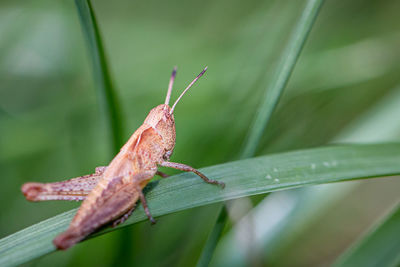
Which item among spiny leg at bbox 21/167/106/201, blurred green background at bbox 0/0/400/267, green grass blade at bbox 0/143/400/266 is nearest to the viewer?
green grass blade at bbox 0/143/400/266

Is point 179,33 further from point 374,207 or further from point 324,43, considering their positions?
point 374,207

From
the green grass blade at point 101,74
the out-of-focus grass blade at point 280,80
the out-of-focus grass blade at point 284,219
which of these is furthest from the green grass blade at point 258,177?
the out-of-focus grass blade at point 284,219

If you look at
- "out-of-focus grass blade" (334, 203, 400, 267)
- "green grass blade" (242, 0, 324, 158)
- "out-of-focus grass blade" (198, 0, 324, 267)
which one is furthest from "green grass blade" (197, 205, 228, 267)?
"out-of-focus grass blade" (334, 203, 400, 267)

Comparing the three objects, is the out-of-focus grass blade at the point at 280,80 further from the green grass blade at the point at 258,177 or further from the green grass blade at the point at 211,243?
the green grass blade at the point at 258,177

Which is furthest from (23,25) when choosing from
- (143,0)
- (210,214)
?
(210,214)

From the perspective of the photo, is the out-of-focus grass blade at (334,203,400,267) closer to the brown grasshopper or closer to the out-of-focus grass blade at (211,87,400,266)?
the out-of-focus grass blade at (211,87,400,266)

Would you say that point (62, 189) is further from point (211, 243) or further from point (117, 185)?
point (211, 243)

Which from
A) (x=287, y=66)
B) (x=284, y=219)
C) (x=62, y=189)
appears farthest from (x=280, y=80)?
(x=62, y=189)
